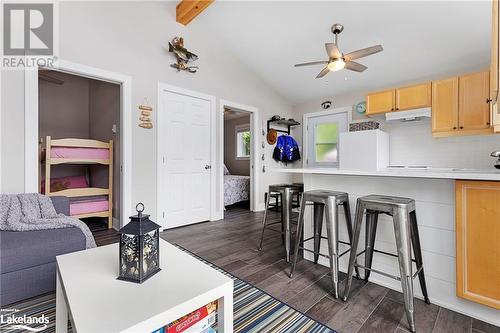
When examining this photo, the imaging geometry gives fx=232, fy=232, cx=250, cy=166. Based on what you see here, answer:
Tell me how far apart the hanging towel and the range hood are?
2.02 m

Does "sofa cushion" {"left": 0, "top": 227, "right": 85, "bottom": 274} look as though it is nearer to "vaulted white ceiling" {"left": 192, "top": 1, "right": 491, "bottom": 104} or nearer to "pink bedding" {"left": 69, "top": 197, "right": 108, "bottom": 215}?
"pink bedding" {"left": 69, "top": 197, "right": 108, "bottom": 215}

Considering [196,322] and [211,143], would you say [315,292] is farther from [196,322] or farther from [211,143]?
[211,143]

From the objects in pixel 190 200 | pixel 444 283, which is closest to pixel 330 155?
pixel 190 200

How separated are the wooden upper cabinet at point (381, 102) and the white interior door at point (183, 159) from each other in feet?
9.05

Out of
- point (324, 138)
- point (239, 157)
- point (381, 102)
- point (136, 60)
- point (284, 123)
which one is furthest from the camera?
point (239, 157)

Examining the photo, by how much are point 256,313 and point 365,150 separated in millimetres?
3344

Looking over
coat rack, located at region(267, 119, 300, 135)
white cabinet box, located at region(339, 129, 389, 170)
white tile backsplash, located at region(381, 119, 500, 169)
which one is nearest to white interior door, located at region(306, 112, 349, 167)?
coat rack, located at region(267, 119, 300, 135)

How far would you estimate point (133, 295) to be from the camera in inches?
34.8

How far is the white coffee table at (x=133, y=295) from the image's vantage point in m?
0.75

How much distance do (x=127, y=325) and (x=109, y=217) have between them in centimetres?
337

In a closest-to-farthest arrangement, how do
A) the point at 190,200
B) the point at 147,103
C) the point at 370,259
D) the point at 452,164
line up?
the point at 370,259 → the point at 147,103 → the point at 452,164 → the point at 190,200

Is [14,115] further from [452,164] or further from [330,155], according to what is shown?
[452,164]

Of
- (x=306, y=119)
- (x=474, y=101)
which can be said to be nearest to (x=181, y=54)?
(x=306, y=119)

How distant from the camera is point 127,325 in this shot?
72 cm
